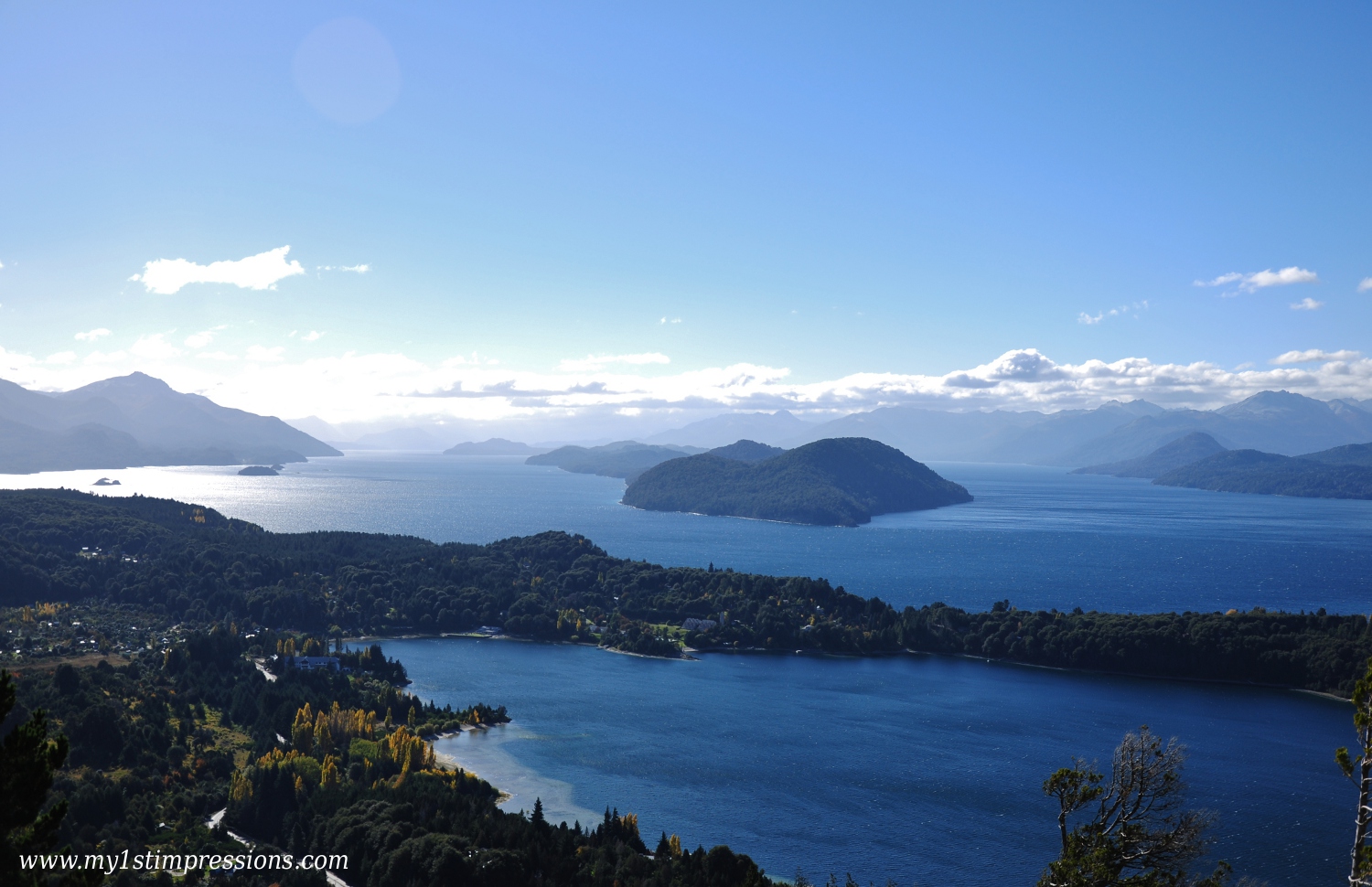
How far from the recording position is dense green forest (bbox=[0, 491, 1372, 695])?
7569cm

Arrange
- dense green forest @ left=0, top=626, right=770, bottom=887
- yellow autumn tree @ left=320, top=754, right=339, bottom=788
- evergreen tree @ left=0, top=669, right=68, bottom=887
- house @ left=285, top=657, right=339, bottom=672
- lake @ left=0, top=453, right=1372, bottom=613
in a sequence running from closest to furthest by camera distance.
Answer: evergreen tree @ left=0, top=669, right=68, bottom=887 < dense green forest @ left=0, top=626, right=770, bottom=887 < yellow autumn tree @ left=320, top=754, right=339, bottom=788 < house @ left=285, top=657, right=339, bottom=672 < lake @ left=0, top=453, right=1372, bottom=613

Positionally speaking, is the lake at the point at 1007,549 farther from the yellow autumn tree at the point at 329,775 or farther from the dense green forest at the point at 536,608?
the yellow autumn tree at the point at 329,775

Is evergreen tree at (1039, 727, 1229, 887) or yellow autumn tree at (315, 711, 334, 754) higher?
evergreen tree at (1039, 727, 1229, 887)

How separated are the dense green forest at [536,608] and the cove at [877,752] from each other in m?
3.33

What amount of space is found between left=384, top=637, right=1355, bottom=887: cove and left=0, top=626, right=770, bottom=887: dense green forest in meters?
5.10

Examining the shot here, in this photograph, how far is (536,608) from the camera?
95.2m

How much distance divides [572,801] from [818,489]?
15753 centimetres

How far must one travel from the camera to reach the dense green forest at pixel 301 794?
3447 centimetres

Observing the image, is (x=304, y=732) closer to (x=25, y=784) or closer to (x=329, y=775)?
(x=329, y=775)

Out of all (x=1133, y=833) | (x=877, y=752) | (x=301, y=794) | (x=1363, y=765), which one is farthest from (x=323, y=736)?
(x=1363, y=765)

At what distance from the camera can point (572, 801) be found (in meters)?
46.0

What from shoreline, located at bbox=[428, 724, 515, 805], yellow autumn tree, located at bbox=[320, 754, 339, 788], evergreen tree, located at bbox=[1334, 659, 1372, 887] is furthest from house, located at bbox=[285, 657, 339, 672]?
evergreen tree, located at bbox=[1334, 659, 1372, 887]

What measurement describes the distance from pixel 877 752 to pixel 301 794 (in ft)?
108

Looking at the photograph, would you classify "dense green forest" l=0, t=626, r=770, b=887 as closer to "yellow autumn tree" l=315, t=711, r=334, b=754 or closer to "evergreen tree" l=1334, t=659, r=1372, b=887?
"yellow autumn tree" l=315, t=711, r=334, b=754
